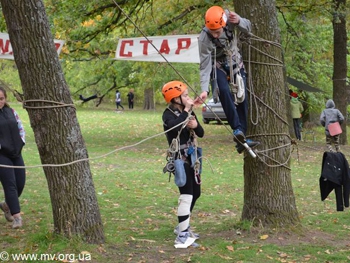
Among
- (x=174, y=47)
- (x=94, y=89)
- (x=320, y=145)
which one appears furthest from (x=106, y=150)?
(x=94, y=89)

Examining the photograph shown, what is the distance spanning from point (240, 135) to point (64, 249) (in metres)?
2.20

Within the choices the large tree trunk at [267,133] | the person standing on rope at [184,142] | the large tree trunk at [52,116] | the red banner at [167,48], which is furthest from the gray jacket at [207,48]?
the red banner at [167,48]

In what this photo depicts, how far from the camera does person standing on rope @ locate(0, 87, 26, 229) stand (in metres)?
6.97

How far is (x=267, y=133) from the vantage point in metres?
6.72

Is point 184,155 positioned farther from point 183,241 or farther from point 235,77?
point 235,77

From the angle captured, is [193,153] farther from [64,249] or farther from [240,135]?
[64,249]

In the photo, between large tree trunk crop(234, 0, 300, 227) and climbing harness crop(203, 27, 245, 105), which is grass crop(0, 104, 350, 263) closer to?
large tree trunk crop(234, 0, 300, 227)

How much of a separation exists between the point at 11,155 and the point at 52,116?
155 cm

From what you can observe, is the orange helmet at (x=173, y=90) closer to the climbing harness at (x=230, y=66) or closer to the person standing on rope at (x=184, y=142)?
the person standing on rope at (x=184, y=142)

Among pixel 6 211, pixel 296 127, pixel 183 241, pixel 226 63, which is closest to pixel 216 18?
pixel 226 63

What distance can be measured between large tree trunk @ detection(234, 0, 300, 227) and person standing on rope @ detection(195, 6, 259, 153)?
280 mm

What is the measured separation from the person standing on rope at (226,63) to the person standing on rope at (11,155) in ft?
7.98

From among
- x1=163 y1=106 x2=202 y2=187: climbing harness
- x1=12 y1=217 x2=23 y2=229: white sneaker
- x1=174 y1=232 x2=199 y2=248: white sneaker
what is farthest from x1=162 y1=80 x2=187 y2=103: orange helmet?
x1=12 y1=217 x2=23 y2=229: white sneaker

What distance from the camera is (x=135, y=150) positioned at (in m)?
16.5
